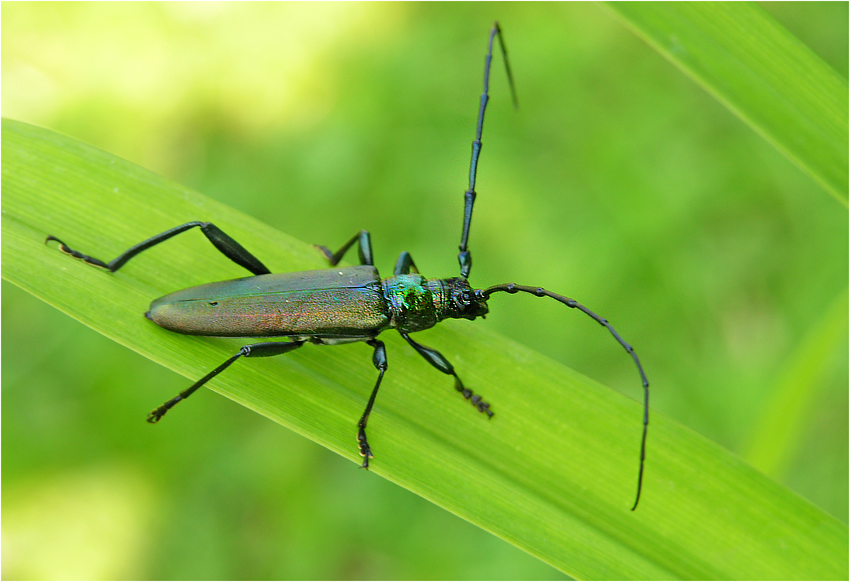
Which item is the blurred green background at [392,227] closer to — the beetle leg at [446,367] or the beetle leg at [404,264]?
the beetle leg at [404,264]

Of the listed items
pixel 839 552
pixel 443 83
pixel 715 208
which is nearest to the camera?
pixel 839 552

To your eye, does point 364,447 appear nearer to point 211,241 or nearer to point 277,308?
point 277,308

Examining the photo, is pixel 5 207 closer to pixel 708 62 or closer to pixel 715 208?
pixel 708 62

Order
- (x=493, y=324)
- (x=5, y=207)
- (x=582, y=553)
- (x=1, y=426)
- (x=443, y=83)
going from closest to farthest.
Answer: (x=582, y=553)
(x=5, y=207)
(x=1, y=426)
(x=493, y=324)
(x=443, y=83)

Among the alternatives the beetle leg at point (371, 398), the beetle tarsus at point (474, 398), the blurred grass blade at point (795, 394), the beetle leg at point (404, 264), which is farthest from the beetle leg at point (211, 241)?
the blurred grass blade at point (795, 394)

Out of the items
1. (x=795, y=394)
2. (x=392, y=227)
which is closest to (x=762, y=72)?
(x=795, y=394)

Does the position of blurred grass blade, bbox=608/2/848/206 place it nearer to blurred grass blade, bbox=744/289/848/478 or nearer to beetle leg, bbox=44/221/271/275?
blurred grass blade, bbox=744/289/848/478

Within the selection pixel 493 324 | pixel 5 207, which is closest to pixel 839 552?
pixel 493 324

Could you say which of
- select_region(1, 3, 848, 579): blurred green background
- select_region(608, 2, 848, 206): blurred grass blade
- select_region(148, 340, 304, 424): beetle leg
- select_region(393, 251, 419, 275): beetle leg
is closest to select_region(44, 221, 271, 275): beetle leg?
select_region(148, 340, 304, 424): beetle leg
